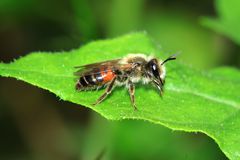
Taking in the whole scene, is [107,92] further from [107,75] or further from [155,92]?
[155,92]

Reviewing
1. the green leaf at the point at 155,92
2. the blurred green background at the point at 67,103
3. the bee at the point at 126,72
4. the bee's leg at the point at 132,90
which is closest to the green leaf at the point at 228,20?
the blurred green background at the point at 67,103

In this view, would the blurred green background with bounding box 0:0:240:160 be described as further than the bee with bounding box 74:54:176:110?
Yes

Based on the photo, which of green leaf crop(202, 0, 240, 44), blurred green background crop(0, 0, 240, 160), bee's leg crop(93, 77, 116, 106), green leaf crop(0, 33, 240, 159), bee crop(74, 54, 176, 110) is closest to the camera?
green leaf crop(0, 33, 240, 159)

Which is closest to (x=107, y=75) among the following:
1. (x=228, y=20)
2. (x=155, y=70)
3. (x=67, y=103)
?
(x=155, y=70)

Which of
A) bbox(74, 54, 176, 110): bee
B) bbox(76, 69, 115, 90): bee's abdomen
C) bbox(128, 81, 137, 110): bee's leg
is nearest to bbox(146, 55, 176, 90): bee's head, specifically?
bbox(74, 54, 176, 110): bee

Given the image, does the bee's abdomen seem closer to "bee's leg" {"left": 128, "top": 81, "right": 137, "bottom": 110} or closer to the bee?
the bee

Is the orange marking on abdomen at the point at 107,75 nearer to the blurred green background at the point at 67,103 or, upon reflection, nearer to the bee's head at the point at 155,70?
the bee's head at the point at 155,70

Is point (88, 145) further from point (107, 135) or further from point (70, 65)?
point (70, 65)
